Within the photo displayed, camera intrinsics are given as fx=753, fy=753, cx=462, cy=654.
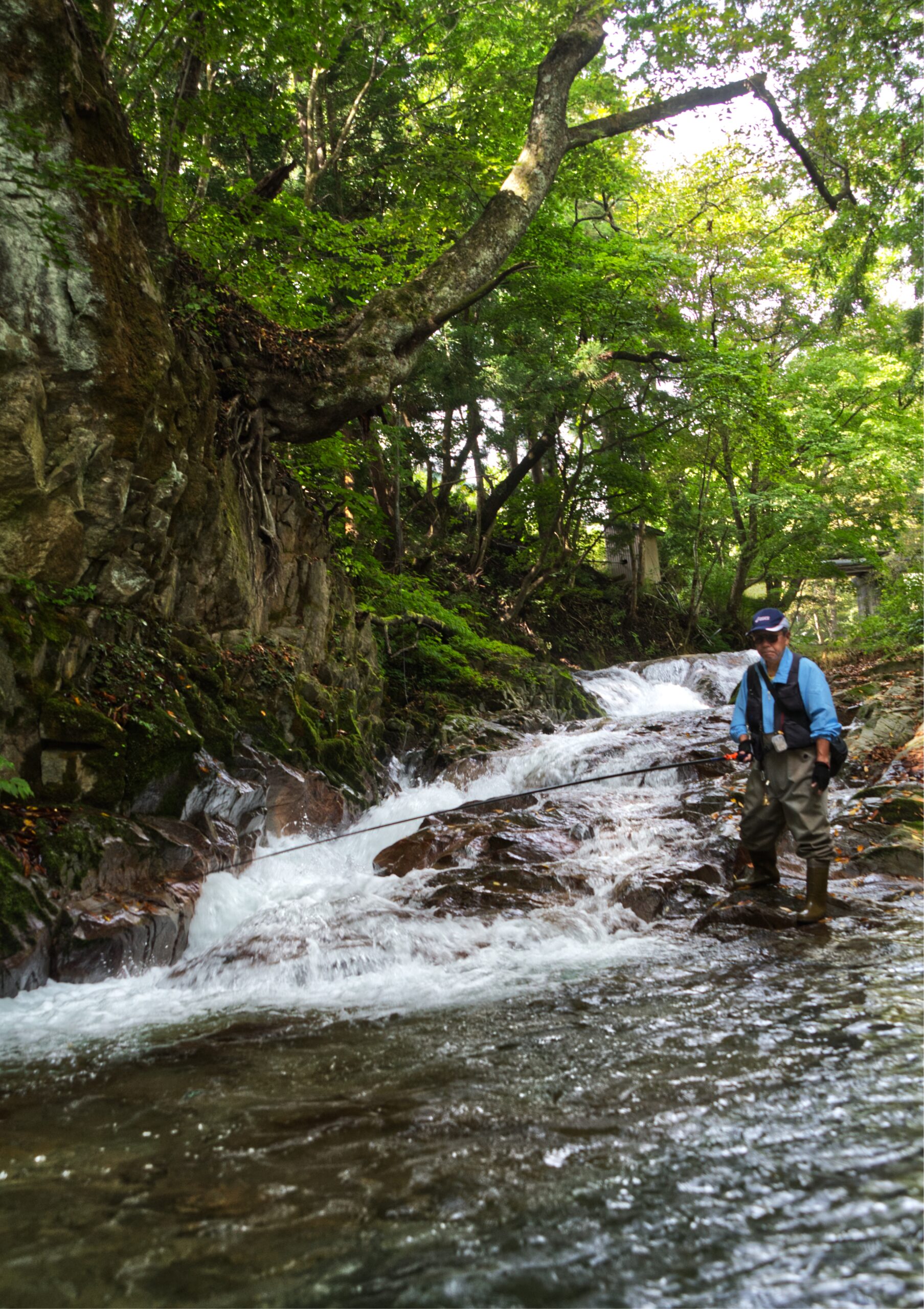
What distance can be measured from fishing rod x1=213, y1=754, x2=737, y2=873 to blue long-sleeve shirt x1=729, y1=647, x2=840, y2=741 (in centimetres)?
47

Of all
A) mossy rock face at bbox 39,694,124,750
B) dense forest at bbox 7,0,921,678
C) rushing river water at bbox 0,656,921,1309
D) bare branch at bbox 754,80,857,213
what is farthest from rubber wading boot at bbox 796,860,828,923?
bare branch at bbox 754,80,857,213

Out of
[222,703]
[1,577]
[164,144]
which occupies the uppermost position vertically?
[164,144]

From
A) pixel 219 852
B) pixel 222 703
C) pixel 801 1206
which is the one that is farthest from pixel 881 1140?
pixel 222 703

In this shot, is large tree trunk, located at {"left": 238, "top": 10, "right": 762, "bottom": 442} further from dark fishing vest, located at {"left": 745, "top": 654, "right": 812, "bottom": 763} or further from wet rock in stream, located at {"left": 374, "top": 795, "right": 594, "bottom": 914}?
dark fishing vest, located at {"left": 745, "top": 654, "right": 812, "bottom": 763}

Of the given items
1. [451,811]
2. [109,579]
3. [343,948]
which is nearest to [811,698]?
[343,948]

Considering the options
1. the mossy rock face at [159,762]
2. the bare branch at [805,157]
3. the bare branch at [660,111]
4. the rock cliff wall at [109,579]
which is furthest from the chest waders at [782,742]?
the bare branch at [805,157]

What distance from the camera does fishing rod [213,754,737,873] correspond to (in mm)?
5758

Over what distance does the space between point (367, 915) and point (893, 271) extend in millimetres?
11338

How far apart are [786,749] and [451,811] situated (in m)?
4.22

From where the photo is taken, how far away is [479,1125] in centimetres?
235

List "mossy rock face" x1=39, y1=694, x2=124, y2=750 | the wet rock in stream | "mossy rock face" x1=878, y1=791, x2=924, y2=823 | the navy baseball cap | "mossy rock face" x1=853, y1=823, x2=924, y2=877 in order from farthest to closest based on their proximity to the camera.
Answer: "mossy rock face" x1=878, y1=791, x2=924, y2=823
the wet rock in stream
"mossy rock face" x1=853, y1=823, x2=924, y2=877
"mossy rock face" x1=39, y1=694, x2=124, y2=750
the navy baseball cap

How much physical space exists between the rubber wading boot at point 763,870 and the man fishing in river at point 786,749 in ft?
0.04

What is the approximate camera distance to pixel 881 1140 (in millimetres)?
2045

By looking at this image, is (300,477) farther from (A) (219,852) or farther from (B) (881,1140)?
(B) (881,1140)
